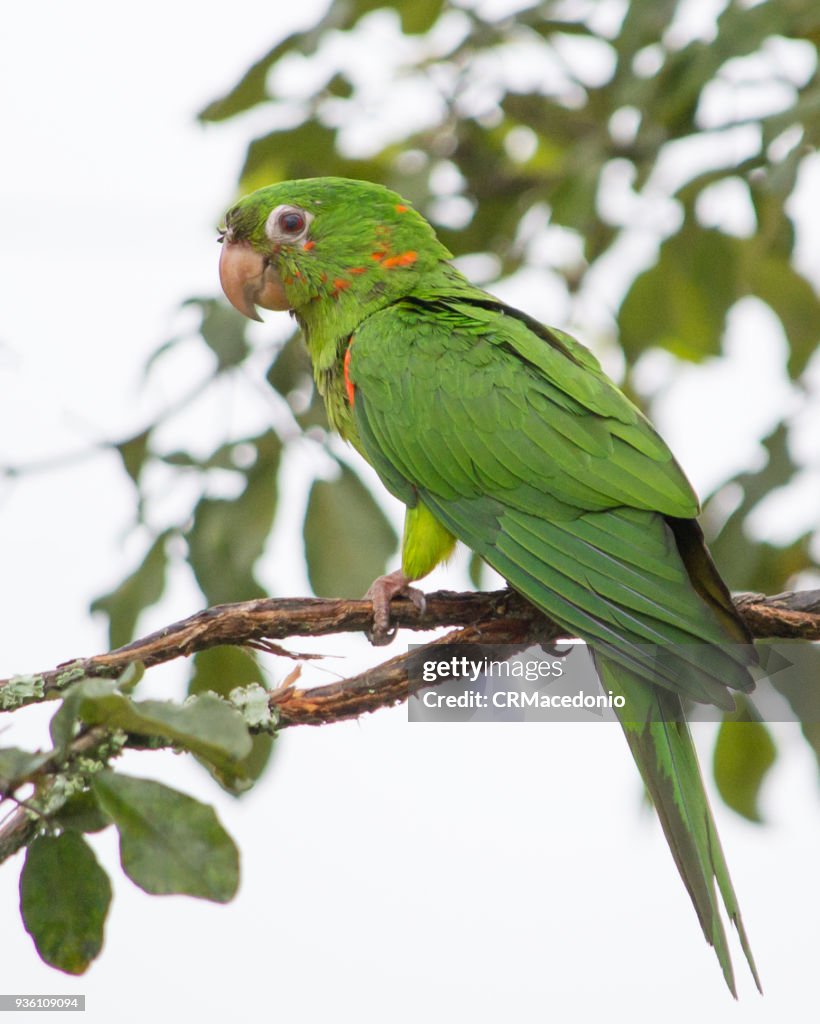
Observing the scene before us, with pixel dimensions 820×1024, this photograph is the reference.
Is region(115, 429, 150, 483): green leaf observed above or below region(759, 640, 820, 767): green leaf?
above

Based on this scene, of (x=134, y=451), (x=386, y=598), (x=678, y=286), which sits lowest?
(x=386, y=598)

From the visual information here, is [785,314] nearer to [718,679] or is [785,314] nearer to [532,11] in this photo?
[532,11]

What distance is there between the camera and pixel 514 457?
94.4 inches

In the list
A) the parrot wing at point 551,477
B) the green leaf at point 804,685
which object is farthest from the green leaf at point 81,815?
the green leaf at point 804,685

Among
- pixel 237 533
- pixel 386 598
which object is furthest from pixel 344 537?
pixel 386 598

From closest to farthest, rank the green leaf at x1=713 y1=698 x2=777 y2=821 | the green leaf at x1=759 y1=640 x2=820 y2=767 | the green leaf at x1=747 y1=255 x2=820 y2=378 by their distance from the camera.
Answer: the green leaf at x1=759 y1=640 x2=820 y2=767 < the green leaf at x1=713 y1=698 x2=777 y2=821 < the green leaf at x1=747 y1=255 x2=820 y2=378

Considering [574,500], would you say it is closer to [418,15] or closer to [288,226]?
[288,226]

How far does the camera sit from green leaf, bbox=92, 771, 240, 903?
1252 millimetres

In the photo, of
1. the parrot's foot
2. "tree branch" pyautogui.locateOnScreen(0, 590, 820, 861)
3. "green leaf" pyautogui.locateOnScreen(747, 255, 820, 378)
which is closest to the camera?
"tree branch" pyautogui.locateOnScreen(0, 590, 820, 861)

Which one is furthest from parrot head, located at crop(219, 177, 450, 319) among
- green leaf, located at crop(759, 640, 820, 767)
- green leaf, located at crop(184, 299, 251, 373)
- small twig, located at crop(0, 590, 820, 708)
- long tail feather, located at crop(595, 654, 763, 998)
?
green leaf, located at crop(759, 640, 820, 767)

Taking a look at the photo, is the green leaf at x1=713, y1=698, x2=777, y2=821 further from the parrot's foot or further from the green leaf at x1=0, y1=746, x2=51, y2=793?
the green leaf at x1=0, y1=746, x2=51, y2=793

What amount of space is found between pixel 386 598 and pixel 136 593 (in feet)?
2.39

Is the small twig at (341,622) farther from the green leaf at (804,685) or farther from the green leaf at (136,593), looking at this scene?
the green leaf at (136,593)

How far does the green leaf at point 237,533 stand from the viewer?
258cm
